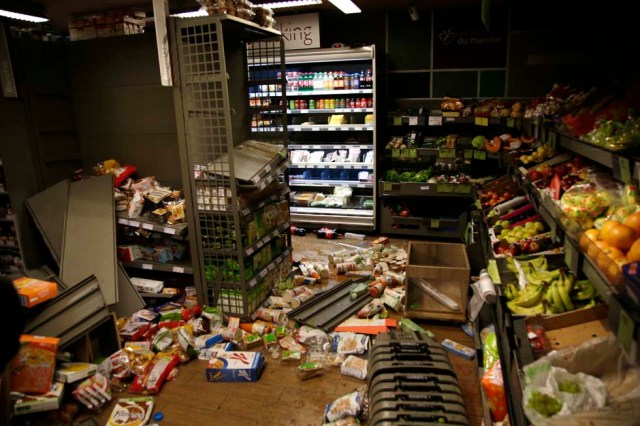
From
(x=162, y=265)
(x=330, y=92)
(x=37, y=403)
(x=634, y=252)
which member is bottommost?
(x=37, y=403)

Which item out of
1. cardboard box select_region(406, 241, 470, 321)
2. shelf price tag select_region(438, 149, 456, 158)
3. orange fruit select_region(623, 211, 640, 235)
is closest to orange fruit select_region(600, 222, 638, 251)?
orange fruit select_region(623, 211, 640, 235)

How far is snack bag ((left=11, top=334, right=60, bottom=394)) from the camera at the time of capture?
2.59 metres

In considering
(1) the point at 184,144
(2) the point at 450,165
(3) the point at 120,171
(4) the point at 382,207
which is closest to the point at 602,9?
(2) the point at 450,165

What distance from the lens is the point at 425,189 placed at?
18.7 ft

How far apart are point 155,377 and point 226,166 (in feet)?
5.42

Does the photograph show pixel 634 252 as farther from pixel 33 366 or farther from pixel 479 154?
pixel 479 154

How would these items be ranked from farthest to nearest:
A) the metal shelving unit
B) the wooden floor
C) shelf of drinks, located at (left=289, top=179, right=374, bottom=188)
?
shelf of drinks, located at (left=289, top=179, right=374, bottom=188) < the metal shelving unit < the wooden floor

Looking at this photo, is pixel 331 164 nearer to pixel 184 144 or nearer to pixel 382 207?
pixel 382 207

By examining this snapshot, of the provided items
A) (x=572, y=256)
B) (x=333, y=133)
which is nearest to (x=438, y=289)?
(x=572, y=256)

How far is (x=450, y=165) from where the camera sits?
19.4 ft

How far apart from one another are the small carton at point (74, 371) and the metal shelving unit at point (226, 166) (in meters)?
1.11

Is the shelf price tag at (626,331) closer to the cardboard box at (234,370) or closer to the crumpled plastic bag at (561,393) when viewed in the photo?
the crumpled plastic bag at (561,393)

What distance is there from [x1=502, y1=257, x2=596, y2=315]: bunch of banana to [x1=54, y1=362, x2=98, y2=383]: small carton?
259 centimetres

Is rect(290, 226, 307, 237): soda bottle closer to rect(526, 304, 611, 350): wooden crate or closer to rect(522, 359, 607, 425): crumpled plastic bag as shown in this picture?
rect(526, 304, 611, 350): wooden crate
